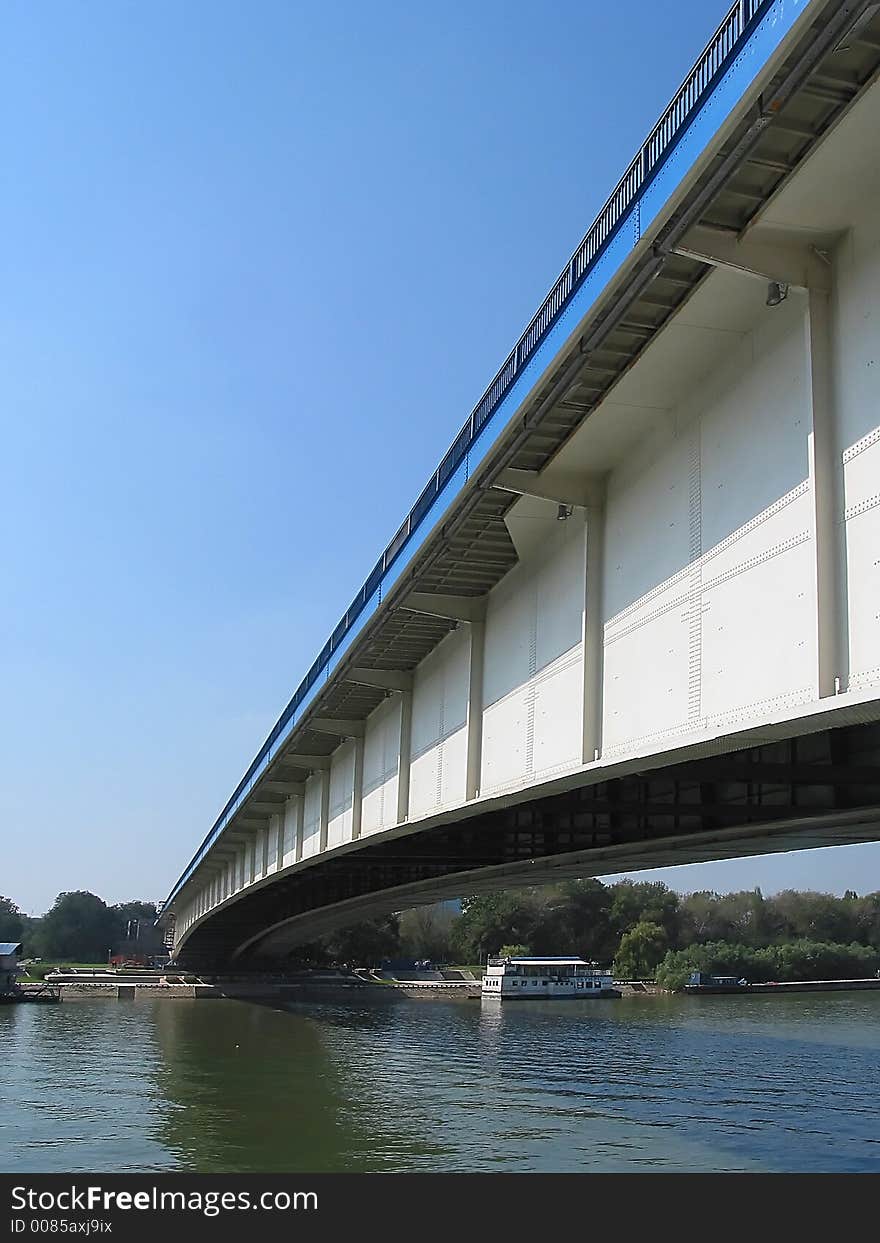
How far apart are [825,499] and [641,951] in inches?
4122

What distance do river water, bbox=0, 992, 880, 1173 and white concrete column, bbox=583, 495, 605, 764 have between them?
1150 cm

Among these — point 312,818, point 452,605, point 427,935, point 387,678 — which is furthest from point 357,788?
point 427,935

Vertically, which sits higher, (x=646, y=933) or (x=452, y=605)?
(x=452, y=605)

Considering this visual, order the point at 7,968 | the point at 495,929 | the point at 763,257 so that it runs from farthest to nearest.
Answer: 1. the point at 495,929
2. the point at 7,968
3. the point at 763,257

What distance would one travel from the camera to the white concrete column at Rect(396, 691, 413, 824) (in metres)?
23.9

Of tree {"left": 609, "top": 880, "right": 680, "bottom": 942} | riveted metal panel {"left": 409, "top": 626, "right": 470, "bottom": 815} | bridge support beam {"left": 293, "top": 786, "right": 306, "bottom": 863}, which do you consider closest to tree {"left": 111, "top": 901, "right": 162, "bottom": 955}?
tree {"left": 609, "top": 880, "right": 680, "bottom": 942}

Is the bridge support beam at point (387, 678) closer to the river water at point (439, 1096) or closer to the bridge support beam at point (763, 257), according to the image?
the river water at point (439, 1096)

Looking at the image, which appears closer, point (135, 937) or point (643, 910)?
point (643, 910)

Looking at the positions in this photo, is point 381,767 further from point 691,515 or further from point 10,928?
point 10,928

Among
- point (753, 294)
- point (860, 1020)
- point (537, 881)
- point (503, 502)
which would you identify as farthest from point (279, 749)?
point (860, 1020)

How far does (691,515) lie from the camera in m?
12.6

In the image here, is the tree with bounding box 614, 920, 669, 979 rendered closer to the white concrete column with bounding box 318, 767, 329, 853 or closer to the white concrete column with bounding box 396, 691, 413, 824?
the white concrete column with bounding box 318, 767, 329, 853

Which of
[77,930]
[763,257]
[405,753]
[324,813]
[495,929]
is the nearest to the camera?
[763,257]
